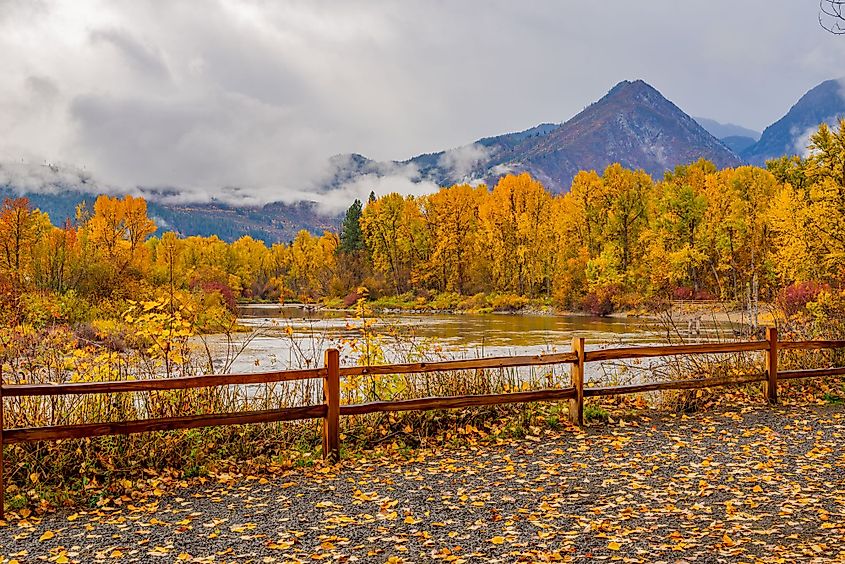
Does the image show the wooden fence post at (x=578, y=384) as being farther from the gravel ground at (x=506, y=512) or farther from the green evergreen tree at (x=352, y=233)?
the green evergreen tree at (x=352, y=233)

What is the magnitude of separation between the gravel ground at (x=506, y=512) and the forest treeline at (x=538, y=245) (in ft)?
54.1

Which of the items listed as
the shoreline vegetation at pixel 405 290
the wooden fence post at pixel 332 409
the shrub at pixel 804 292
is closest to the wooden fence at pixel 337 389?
the wooden fence post at pixel 332 409

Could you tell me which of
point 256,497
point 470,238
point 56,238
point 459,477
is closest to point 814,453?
point 459,477

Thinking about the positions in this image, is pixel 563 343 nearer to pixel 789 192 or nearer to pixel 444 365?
pixel 789 192

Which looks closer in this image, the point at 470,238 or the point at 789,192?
the point at 789,192

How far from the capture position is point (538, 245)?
54.2 meters

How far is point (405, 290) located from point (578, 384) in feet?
172

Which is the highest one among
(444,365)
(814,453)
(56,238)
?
(56,238)

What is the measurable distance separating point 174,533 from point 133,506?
0.97 m

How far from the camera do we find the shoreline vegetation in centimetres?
Answer: 788

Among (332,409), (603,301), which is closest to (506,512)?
(332,409)

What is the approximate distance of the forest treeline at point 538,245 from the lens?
89.2 ft

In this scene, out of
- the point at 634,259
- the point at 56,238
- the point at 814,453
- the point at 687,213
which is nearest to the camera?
the point at 814,453

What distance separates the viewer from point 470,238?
59.7 meters
